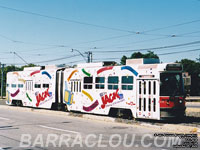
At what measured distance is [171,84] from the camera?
1562cm

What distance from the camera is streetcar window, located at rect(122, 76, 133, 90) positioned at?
16719 mm

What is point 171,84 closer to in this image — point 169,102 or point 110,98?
point 169,102

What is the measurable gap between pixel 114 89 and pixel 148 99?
111 inches

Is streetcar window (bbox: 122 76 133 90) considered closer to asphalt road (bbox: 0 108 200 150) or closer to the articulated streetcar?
the articulated streetcar

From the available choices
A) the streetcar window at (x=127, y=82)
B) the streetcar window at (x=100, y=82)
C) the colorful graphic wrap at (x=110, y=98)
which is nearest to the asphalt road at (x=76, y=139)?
the streetcar window at (x=127, y=82)

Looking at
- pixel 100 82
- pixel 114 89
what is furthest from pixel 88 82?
pixel 114 89

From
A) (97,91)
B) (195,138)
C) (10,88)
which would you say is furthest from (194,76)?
(195,138)

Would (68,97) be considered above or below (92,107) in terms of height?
above

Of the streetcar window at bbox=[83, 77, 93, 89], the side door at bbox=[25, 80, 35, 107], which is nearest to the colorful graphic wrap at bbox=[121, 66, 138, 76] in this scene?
the streetcar window at bbox=[83, 77, 93, 89]

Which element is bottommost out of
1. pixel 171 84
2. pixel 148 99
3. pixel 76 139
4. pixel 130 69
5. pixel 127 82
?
pixel 76 139

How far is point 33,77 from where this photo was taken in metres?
26.0

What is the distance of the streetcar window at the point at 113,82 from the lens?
17.6 metres

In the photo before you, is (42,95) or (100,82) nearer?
(100,82)

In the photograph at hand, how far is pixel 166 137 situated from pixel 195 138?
1.12m
